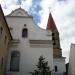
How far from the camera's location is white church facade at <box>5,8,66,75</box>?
2289 centimetres

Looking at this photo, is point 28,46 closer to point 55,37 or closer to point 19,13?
point 19,13

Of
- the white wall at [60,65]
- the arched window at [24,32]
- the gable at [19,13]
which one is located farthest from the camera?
the white wall at [60,65]

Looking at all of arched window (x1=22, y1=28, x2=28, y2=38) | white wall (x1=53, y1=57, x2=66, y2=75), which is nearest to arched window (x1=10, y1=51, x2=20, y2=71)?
arched window (x1=22, y1=28, x2=28, y2=38)

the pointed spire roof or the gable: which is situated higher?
the pointed spire roof

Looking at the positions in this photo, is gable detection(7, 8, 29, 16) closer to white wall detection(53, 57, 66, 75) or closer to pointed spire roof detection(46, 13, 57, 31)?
white wall detection(53, 57, 66, 75)

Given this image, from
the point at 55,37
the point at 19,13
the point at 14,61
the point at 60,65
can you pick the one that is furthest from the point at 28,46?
the point at 55,37

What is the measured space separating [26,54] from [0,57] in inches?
177

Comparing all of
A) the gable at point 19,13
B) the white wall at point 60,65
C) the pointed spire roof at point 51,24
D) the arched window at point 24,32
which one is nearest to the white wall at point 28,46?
the arched window at point 24,32

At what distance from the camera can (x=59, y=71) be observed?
36625mm

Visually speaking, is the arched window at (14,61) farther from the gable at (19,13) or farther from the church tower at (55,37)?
the church tower at (55,37)

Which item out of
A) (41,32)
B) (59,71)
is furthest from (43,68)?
(59,71)

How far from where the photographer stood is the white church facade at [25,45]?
22.9m

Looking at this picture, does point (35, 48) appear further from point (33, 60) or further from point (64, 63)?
point (64, 63)

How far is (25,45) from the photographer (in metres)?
23.8
